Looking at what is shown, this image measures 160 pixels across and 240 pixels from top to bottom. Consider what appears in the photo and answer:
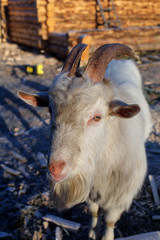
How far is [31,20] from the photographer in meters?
12.3

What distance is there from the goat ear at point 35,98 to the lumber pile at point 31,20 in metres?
9.88

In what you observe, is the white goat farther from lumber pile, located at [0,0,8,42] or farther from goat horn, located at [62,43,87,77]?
lumber pile, located at [0,0,8,42]

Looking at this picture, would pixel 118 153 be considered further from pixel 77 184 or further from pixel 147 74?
pixel 147 74

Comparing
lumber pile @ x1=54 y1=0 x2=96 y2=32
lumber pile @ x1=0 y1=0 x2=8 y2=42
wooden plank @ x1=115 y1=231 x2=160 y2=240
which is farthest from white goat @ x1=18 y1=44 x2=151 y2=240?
lumber pile @ x1=0 y1=0 x2=8 y2=42

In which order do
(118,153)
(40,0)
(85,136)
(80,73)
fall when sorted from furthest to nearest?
1. (40,0)
2. (118,153)
3. (80,73)
4. (85,136)

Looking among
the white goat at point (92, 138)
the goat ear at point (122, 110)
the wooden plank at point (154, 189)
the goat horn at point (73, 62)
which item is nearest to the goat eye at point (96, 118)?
the white goat at point (92, 138)

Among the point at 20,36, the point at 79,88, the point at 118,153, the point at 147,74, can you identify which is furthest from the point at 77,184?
the point at 20,36

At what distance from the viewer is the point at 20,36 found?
1431 centimetres

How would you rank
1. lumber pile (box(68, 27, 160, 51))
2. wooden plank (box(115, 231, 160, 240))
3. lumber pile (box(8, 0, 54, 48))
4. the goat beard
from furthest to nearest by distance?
1. lumber pile (box(8, 0, 54, 48))
2. lumber pile (box(68, 27, 160, 51))
3. wooden plank (box(115, 231, 160, 240))
4. the goat beard

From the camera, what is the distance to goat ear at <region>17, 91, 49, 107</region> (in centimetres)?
249

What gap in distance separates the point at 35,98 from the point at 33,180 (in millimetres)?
1852

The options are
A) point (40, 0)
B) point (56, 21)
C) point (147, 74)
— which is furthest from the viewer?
point (56, 21)

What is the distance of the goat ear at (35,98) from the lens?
2.49 metres

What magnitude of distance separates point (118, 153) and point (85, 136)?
2.05ft
